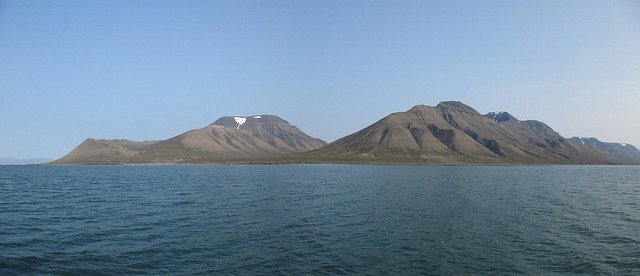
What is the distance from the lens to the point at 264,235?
42.4 m

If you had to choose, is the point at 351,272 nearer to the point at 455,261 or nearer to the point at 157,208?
the point at 455,261

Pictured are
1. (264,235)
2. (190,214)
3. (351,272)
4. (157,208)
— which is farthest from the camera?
(157,208)

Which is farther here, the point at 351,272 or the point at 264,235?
the point at 264,235

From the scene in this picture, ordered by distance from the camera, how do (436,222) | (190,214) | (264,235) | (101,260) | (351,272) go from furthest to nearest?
1. (190,214)
2. (436,222)
3. (264,235)
4. (101,260)
5. (351,272)

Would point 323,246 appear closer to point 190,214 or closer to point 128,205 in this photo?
point 190,214

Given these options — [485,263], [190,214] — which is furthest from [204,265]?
[190,214]

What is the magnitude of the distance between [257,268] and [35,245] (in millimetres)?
21127

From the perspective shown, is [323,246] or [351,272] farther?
[323,246]

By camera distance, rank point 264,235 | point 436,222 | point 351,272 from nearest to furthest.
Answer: point 351,272
point 264,235
point 436,222

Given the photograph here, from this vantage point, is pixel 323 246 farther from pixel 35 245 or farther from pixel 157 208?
pixel 157 208

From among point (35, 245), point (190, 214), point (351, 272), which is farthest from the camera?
point (190, 214)

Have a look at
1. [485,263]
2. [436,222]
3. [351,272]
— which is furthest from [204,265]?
[436,222]

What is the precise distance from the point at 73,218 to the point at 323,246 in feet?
109

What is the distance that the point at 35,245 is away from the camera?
37000mm
